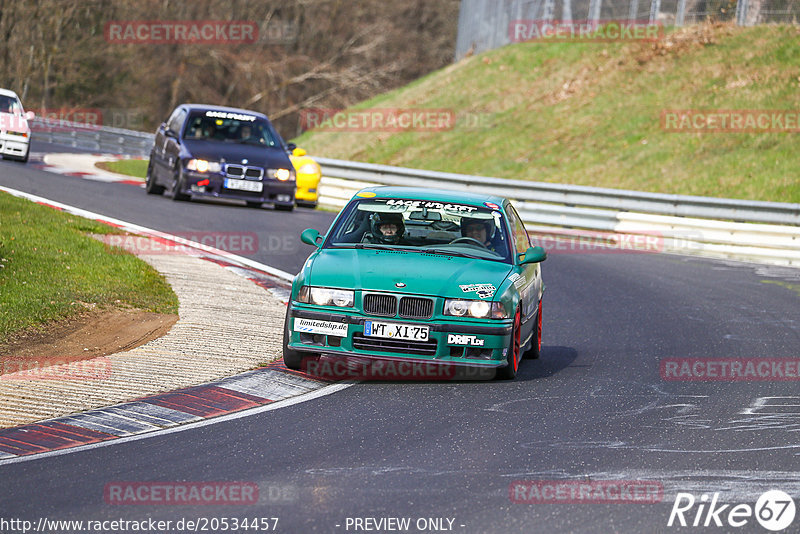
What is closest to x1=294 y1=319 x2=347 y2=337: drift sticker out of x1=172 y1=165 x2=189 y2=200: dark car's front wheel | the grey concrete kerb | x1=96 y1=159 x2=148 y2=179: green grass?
the grey concrete kerb

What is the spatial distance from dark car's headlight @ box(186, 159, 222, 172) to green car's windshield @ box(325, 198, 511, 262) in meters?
10.7

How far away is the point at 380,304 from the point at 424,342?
1.40 feet

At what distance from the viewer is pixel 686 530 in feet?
18.2

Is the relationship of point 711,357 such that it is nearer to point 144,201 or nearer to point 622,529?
point 622,529

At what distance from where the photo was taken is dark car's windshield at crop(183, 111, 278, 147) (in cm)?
2150

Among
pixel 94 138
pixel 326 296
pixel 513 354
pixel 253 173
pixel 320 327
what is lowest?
pixel 513 354

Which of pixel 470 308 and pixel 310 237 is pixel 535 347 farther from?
pixel 310 237

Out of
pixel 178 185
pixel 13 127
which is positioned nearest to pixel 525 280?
pixel 178 185

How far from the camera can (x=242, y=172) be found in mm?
20734

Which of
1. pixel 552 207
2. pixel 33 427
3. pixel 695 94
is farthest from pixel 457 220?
pixel 695 94

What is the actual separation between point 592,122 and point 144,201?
15262mm

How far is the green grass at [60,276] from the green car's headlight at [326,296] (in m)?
2.62

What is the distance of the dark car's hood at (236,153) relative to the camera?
68.0 ft

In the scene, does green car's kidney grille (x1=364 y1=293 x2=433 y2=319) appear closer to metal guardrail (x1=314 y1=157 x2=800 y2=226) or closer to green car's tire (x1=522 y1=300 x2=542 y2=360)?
green car's tire (x1=522 y1=300 x2=542 y2=360)
